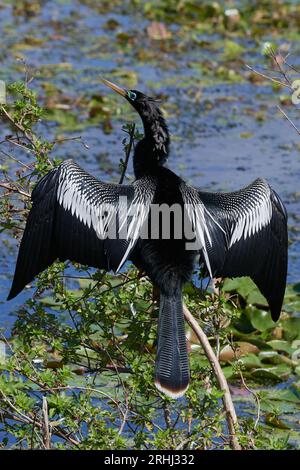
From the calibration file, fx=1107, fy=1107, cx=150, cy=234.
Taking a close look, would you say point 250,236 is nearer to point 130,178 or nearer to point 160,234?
point 160,234

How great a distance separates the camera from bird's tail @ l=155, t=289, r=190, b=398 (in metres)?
3.73

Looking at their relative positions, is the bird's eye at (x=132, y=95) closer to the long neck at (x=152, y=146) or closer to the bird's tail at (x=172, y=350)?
→ the long neck at (x=152, y=146)

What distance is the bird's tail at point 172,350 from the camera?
12.2 ft

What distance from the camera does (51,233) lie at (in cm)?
407

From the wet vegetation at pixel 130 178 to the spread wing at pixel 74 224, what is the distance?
0.54 ft

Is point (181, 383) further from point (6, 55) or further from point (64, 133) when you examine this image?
point (6, 55)

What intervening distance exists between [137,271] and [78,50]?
21.9 feet

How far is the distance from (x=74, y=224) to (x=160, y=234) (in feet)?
1.09

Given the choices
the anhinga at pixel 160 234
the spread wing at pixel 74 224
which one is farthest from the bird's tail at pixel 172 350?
the spread wing at pixel 74 224

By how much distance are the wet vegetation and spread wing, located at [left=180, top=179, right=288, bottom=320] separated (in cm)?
17

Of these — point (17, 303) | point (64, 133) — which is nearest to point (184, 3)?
point (64, 133)

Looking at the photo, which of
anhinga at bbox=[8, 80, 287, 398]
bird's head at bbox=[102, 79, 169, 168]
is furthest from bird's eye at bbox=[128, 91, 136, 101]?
anhinga at bbox=[8, 80, 287, 398]

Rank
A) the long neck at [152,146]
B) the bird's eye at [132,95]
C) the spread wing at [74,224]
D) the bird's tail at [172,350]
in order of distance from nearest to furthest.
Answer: the bird's tail at [172,350], the spread wing at [74,224], the long neck at [152,146], the bird's eye at [132,95]

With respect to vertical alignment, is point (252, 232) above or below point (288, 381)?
above
